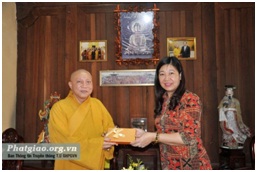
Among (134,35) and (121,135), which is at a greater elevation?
(134,35)

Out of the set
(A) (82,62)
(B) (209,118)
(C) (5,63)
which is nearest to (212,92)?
(B) (209,118)

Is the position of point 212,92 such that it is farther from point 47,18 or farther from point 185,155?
point 47,18

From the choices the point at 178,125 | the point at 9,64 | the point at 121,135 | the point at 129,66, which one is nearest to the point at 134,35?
the point at 129,66

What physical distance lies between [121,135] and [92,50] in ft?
5.73

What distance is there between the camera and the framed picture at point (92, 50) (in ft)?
10.00

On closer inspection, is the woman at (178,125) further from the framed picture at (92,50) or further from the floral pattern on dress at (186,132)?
the framed picture at (92,50)

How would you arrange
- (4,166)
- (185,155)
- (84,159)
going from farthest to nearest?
(84,159) < (4,166) < (185,155)

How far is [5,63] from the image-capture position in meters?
2.87

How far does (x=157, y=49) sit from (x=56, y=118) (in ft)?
5.47

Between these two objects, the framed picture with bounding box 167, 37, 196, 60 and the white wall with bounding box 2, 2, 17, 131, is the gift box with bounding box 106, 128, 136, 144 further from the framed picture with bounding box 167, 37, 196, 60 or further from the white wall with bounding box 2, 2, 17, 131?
the white wall with bounding box 2, 2, 17, 131

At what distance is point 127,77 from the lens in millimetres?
3023

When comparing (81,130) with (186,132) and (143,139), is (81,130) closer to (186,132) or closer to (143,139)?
(143,139)

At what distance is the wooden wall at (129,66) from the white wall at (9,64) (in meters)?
0.07

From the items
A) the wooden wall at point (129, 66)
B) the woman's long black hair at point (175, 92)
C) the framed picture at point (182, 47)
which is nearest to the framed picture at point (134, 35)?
the wooden wall at point (129, 66)
